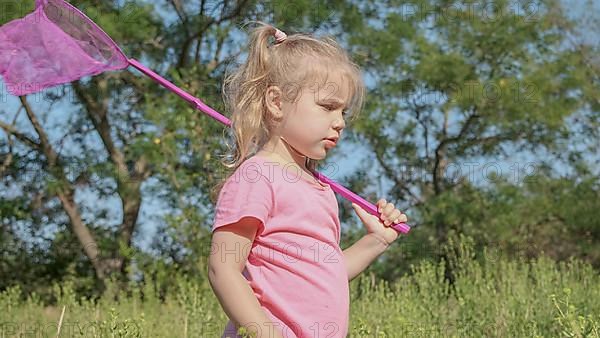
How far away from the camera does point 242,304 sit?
217 cm

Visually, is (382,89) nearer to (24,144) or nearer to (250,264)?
(24,144)

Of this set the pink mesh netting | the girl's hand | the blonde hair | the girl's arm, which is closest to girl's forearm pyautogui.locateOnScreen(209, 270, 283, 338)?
the girl's arm

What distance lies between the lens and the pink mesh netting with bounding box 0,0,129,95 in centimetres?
315

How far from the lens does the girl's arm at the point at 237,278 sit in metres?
2.17

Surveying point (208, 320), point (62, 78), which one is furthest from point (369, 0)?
point (62, 78)

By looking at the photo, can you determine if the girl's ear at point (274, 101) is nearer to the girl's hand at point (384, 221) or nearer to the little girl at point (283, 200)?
the little girl at point (283, 200)

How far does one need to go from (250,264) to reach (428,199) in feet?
25.0

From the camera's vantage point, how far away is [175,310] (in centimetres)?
552

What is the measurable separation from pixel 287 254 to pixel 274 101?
1.47 feet

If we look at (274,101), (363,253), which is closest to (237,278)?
(274,101)

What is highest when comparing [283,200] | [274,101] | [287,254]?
[274,101]

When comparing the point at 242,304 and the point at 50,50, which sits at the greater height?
the point at 50,50

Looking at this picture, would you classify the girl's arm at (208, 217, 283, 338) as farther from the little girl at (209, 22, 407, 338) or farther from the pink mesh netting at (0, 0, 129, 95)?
the pink mesh netting at (0, 0, 129, 95)

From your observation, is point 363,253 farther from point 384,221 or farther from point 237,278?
point 237,278
